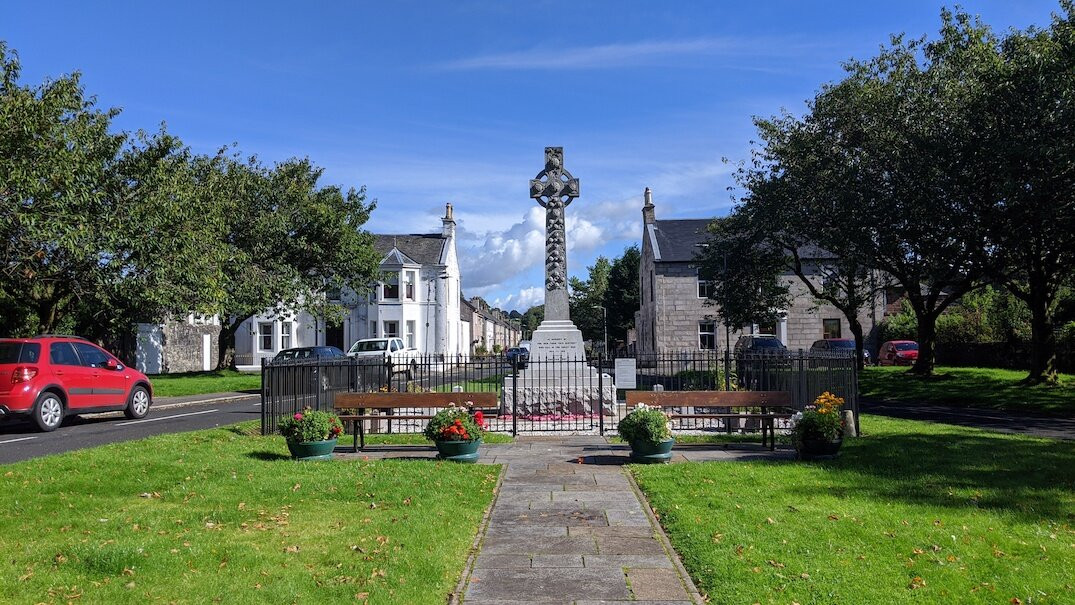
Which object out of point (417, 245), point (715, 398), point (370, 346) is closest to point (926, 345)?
point (715, 398)

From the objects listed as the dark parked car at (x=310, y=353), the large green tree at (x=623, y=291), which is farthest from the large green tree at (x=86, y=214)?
the large green tree at (x=623, y=291)

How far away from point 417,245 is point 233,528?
5103 cm

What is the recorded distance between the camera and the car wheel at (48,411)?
14477mm

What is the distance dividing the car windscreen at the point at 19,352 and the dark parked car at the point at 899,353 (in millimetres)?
38511

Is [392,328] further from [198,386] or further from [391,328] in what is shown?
[198,386]

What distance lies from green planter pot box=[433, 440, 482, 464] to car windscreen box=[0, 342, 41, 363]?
9.21 metres

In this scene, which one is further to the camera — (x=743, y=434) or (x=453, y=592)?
(x=743, y=434)

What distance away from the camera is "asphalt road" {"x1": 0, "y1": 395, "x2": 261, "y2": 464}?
491 inches

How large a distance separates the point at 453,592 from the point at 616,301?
70.2 m

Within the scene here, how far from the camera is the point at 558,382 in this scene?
1742cm

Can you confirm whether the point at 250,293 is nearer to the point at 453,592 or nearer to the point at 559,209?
the point at 559,209

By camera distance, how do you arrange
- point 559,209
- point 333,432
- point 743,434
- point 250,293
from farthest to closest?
point 250,293
point 559,209
point 743,434
point 333,432

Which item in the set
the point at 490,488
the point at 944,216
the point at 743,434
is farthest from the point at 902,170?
the point at 490,488

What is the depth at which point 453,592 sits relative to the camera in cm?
510
